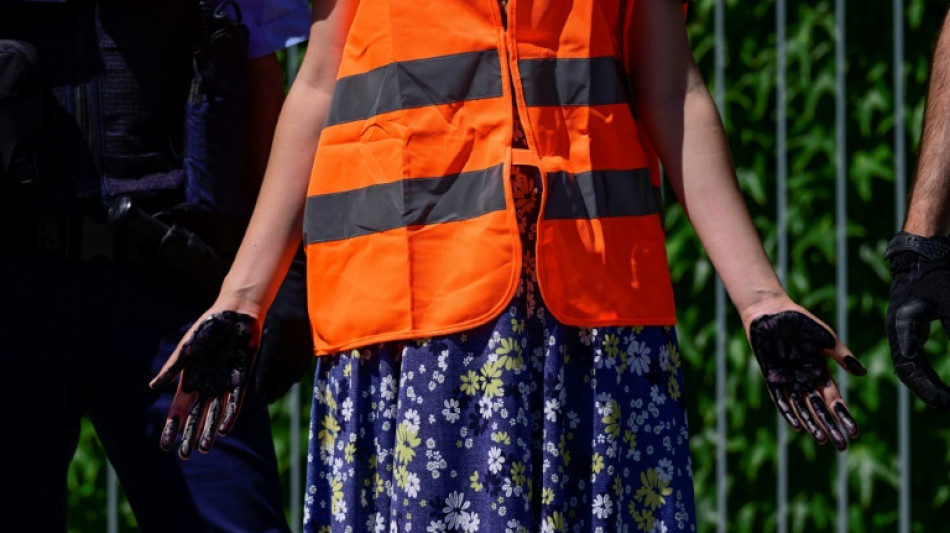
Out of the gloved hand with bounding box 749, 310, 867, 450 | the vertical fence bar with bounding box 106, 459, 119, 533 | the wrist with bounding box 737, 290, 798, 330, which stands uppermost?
the wrist with bounding box 737, 290, 798, 330

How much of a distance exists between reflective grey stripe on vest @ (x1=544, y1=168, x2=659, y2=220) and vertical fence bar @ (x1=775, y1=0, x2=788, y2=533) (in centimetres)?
245

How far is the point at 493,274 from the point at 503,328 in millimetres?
74

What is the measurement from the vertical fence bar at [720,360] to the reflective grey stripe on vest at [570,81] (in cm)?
250

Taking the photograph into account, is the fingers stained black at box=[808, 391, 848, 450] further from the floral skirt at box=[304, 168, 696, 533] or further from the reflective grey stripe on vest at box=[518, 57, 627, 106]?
the reflective grey stripe on vest at box=[518, 57, 627, 106]

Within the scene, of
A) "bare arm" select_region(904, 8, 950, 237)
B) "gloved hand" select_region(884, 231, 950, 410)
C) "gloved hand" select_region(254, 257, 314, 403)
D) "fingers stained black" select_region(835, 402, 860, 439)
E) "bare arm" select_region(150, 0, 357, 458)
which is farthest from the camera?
"gloved hand" select_region(254, 257, 314, 403)

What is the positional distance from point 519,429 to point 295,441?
2.66 meters

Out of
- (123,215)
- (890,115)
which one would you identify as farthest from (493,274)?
(890,115)

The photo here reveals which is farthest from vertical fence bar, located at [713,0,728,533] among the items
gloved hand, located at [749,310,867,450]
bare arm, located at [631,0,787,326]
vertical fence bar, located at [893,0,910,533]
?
gloved hand, located at [749,310,867,450]

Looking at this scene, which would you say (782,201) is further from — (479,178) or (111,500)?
(479,178)

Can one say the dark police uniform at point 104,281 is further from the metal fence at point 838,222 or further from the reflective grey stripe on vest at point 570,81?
the metal fence at point 838,222

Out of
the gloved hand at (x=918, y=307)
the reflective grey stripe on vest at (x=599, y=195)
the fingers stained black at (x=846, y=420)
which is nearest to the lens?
the fingers stained black at (x=846, y=420)

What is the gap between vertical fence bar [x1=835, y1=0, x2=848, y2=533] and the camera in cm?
465

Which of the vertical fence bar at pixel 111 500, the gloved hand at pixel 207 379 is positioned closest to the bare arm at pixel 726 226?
the gloved hand at pixel 207 379

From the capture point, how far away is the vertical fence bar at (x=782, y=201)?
4.70 meters
